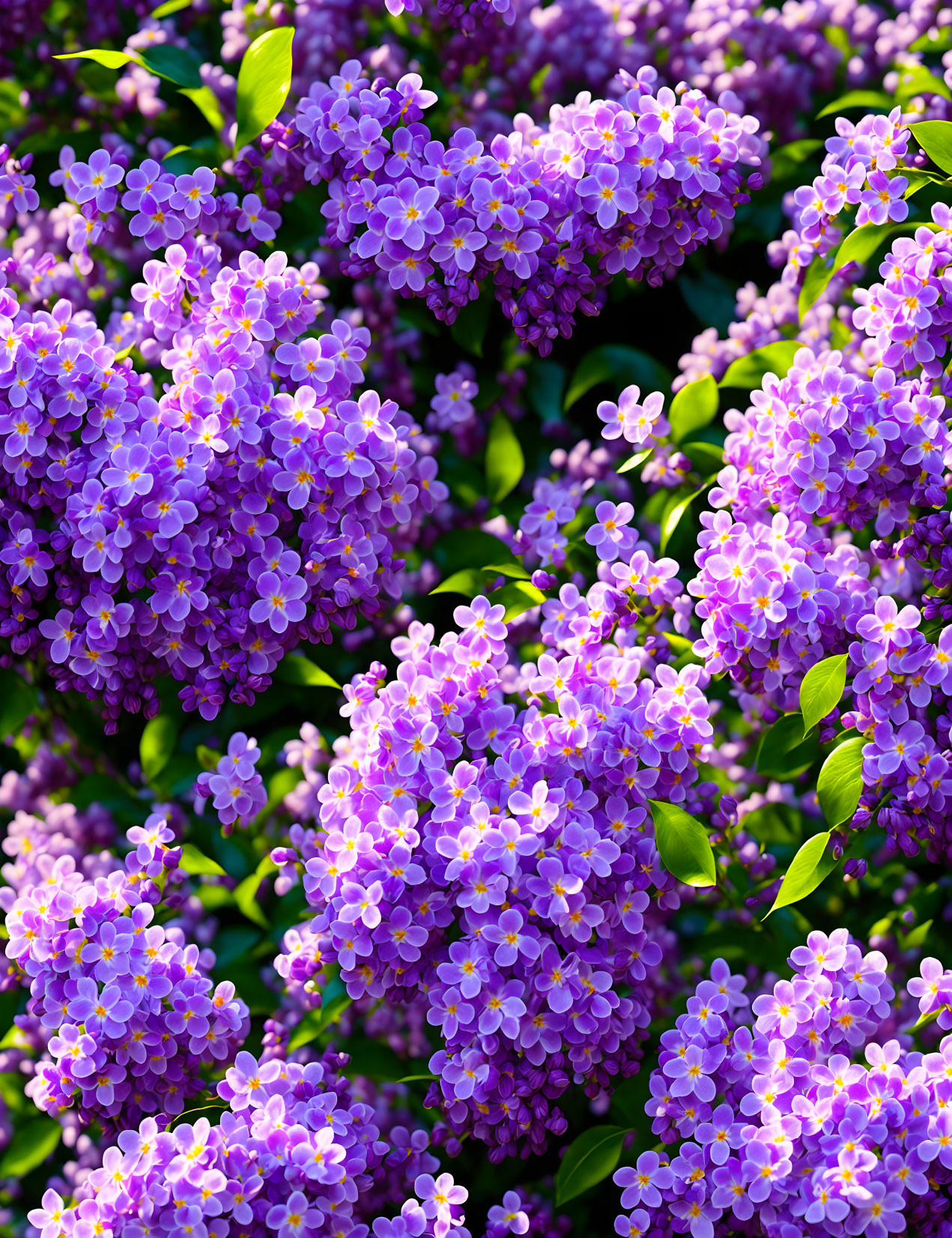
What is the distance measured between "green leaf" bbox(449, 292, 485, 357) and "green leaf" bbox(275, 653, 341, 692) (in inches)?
21.6

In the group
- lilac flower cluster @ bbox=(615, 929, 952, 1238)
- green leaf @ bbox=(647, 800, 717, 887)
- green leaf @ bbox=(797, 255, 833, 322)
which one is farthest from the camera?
green leaf @ bbox=(797, 255, 833, 322)

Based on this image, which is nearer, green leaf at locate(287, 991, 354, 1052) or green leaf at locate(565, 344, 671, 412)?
green leaf at locate(287, 991, 354, 1052)

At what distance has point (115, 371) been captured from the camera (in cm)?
164

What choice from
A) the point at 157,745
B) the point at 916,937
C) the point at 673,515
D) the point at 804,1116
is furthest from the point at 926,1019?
the point at 157,745

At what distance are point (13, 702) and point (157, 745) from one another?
0.26 metres

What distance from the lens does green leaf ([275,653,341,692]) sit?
5.71 feet

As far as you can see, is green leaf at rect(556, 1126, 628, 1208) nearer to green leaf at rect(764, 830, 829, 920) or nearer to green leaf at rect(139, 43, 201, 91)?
green leaf at rect(764, 830, 829, 920)

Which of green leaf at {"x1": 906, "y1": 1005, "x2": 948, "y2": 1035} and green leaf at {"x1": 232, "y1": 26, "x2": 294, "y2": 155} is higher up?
green leaf at {"x1": 232, "y1": 26, "x2": 294, "y2": 155}

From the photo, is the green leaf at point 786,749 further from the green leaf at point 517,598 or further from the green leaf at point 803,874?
the green leaf at point 517,598

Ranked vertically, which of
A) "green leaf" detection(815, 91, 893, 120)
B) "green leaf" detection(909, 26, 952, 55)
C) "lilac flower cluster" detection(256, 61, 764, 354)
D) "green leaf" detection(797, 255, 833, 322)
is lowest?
"green leaf" detection(797, 255, 833, 322)

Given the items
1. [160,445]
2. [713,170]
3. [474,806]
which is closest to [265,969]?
[474,806]

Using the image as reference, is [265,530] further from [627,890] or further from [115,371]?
[627,890]

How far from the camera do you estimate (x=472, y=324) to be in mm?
1889

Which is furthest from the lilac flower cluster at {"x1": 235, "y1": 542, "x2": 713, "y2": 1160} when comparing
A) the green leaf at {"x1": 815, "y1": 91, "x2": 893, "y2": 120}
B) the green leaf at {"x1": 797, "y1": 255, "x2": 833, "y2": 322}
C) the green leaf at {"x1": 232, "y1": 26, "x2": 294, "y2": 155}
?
the green leaf at {"x1": 815, "y1": 91, "x2": 893, "y2": 120}
